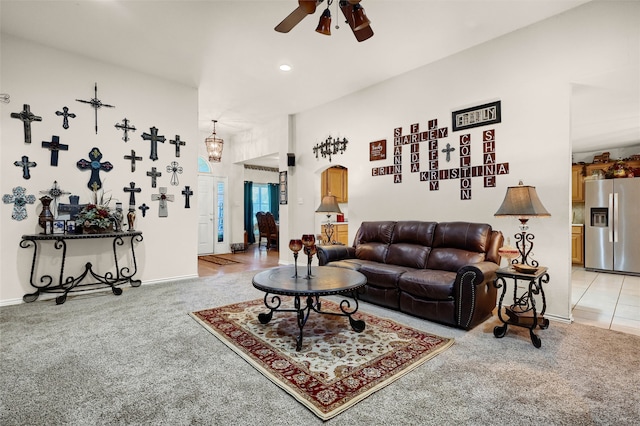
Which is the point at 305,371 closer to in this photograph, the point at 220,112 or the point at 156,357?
the point at 156,357

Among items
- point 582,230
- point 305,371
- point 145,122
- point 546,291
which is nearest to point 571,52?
point 546,291

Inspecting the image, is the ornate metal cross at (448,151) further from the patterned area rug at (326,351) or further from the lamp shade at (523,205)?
the patterned area rug at (326,351)

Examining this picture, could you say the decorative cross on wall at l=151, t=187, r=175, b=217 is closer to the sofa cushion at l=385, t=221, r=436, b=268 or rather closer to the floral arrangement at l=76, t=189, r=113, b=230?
the floral arrangement at l=76, t=189, r=113, b=230

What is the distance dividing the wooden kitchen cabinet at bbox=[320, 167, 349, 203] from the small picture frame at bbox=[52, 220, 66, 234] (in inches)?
168

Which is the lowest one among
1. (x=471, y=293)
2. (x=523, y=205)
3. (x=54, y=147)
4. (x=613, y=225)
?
(x=471, y=293)

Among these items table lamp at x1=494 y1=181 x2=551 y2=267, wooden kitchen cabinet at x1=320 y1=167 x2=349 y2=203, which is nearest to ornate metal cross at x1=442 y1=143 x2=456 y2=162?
table lamp at x1=494 y1=181 x2=551 y2=267

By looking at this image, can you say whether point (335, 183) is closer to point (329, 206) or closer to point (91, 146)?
point (329, 206)

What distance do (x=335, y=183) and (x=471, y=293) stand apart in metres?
4.58

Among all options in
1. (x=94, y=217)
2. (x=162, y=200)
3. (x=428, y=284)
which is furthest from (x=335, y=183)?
(x=94, y=217)

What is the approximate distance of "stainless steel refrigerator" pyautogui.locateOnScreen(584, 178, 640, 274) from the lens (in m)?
5.54

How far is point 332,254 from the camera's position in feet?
13.4

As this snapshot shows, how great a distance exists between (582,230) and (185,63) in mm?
7634

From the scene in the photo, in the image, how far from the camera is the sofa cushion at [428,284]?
2875 millimetres

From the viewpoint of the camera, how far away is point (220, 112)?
6305 mm
